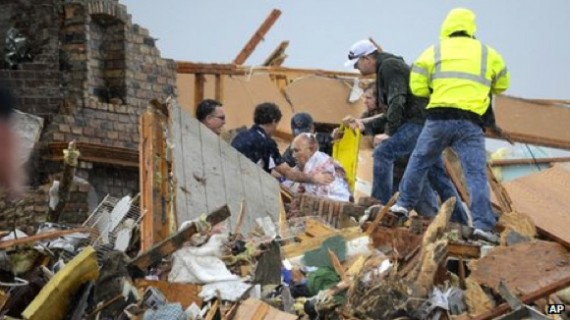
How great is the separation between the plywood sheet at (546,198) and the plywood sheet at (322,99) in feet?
16.2

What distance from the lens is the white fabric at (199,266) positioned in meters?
8.82

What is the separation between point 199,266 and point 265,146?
9.60ft

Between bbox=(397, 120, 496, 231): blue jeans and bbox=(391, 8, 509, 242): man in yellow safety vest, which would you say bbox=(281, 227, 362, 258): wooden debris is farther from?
bbox=(397, 120, 496, 231): blue jeans

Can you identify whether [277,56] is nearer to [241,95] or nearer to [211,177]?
[241,95]

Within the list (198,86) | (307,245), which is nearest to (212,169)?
(307,245)

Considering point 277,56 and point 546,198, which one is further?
point 277,56

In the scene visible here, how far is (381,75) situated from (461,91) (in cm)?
96

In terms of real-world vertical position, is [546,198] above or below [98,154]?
below

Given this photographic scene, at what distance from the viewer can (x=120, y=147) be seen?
13.2m

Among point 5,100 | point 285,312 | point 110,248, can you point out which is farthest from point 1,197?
point 5,100

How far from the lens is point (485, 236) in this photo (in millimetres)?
10141

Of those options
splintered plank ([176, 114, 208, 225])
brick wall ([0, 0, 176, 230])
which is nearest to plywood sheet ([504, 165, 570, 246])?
splintered plank ([176, 114, 208, 225])

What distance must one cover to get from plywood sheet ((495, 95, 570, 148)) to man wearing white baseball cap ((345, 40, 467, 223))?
682 centimetres

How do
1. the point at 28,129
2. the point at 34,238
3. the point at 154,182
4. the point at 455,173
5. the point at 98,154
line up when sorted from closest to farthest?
the point at 34,238 → the point at 154,182 → the point at 455,173 → the point at 28,129 → the point at 98,154
